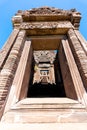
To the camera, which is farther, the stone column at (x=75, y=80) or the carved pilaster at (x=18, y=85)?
the stone column at (x=75, y=80)

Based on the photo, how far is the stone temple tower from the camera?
2.70 metres

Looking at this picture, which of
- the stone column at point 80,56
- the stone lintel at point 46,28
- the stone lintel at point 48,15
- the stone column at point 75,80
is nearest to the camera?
the stone column at point 75,80

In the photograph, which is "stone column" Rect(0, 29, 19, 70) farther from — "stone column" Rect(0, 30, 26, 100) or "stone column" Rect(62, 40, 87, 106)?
"stone column" Rect(62, 40, 87, 106)

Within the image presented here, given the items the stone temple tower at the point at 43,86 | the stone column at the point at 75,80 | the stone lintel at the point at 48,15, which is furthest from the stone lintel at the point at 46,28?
the stone column at the point at 75,80

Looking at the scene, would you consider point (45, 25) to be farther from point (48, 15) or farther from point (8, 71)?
point (8, 71)

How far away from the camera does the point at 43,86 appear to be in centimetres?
773

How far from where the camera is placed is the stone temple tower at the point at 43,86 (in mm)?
2701

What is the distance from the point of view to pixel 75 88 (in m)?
3.54

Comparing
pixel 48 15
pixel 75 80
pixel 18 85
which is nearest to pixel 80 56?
pixel 75 80

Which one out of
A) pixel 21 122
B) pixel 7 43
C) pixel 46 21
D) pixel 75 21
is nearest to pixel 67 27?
pixel 75 21

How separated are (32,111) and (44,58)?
14166 millimetres

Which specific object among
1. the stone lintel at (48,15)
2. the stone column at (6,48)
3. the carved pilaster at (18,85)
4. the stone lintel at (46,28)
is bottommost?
the carved pilaster at (18,85)

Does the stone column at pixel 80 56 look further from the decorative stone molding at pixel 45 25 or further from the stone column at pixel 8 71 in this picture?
the stone column at pixel 8 71

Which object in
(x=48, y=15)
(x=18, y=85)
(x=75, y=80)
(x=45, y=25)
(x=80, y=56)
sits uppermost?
(x=48, y=15)
